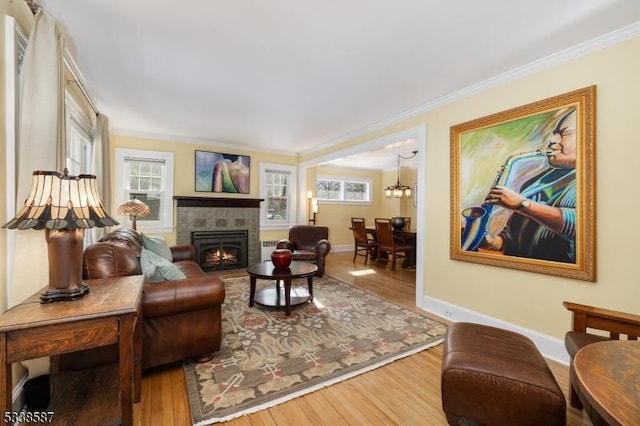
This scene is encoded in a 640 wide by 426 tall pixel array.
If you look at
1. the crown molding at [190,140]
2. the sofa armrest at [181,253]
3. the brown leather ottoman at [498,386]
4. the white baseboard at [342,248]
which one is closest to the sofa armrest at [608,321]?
the brown leather ottoman at [498,386]

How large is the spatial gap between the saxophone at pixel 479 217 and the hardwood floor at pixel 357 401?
1163 mm

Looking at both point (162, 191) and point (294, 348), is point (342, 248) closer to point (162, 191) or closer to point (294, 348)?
point (162, 191)

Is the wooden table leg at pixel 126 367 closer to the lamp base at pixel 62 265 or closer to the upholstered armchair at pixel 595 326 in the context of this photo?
the lamp base at pixel 62 265

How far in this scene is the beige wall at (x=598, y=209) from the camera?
6.40ft

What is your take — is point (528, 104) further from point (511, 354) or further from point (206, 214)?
point (206, 214)

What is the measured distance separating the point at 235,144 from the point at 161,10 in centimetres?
380

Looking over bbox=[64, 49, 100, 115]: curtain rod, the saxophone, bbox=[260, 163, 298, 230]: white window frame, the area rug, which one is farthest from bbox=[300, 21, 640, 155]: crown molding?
bbox=[64, 49, 100, 115]: curtain rod

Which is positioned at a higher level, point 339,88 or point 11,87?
point 339,88

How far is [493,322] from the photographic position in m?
2.66

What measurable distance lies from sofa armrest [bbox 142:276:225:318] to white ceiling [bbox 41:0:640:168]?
1.89 meters

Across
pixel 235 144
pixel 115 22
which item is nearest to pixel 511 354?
pixel 115 22

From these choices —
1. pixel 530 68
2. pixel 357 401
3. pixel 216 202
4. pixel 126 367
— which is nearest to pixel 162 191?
pixel 216 202

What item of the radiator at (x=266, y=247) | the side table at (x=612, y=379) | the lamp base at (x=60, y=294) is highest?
the lamp base at (x=60, y=294)

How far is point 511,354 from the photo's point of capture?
59.6 inches
